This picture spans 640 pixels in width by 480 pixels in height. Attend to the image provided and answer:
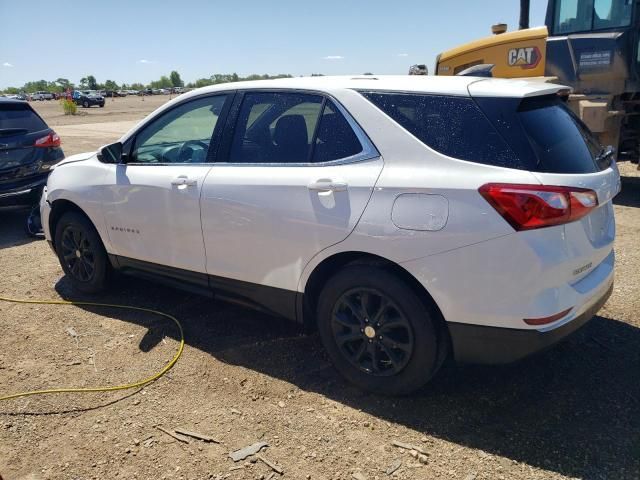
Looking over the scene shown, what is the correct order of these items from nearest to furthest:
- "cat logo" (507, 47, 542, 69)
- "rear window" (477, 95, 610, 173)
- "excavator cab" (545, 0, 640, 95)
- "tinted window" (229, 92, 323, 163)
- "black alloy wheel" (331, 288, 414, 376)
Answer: "rear window" (477, 95, 610, 173)
"black alloy wheel" (331, 288, 414, 376)
"tinted window" (229, 92, 323, 163)
"excavator cab" (545, 0, 640, 95)
"cat logo" (507, 47, 542, 69)

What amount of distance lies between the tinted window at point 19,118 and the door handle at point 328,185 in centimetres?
555

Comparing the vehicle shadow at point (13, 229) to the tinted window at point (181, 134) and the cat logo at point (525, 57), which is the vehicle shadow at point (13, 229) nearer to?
the tinted window at point (181, 134)

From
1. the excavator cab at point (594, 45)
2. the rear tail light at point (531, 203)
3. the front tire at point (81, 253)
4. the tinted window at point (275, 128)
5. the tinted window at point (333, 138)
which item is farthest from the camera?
the excavator cab at point (594, 45)

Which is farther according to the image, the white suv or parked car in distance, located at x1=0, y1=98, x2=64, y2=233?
parked car in distance, located at x1=0, y1=98, x2=64, y2=233

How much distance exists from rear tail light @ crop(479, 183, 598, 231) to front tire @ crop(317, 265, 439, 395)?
65 cm

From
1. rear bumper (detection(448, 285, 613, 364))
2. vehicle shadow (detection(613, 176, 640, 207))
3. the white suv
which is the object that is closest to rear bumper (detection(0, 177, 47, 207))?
the white suv

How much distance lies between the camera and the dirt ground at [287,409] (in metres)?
2.63

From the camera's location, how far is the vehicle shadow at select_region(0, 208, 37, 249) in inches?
265

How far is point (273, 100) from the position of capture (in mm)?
3555

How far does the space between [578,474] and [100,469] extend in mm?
2295

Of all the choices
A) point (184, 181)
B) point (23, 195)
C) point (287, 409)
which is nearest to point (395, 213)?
point (287, 409)

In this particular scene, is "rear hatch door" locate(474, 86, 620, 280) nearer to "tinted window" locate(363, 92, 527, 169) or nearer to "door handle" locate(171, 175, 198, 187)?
"tinted window" locate(363, 92, 527, 169)

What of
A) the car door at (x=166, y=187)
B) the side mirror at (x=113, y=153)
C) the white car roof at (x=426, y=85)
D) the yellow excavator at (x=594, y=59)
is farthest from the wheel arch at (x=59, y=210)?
the yellow excavator at (x=594, y=59)

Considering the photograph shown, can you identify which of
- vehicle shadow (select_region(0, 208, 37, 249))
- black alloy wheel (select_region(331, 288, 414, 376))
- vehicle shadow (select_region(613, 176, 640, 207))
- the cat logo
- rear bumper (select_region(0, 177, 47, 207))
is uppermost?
the cat logo
